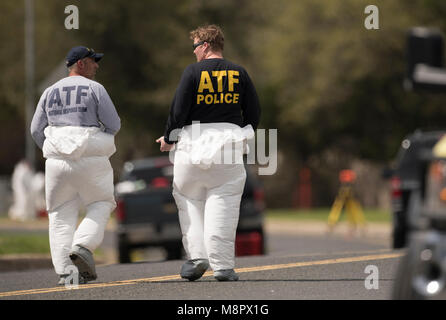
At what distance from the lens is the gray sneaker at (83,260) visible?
8.78m

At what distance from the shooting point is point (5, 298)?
27.7ft

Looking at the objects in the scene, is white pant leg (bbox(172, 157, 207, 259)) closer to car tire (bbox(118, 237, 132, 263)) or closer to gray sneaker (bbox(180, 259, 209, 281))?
gray sneaker (bbox(180, 259, 209, 281))

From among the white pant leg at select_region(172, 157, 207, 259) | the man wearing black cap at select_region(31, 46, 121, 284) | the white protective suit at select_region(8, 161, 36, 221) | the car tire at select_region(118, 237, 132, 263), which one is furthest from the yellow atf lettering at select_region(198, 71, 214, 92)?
the white protective suit at select_region(8, 161, 36, 221)

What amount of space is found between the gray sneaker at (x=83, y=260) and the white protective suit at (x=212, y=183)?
2.61 ft

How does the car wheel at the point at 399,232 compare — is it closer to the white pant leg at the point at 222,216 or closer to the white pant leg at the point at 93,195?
the white pant leg at the point at 222,216

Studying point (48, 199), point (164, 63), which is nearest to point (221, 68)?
point (48, 199)

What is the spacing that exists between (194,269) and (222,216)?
50cm

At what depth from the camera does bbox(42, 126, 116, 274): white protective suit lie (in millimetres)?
8875

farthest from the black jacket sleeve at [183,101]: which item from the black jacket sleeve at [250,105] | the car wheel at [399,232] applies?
the car wheel at [399,232]

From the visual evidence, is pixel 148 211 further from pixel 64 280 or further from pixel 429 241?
pixel 429 241

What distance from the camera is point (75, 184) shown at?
898cm

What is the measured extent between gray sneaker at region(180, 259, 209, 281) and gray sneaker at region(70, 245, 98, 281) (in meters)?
0.75

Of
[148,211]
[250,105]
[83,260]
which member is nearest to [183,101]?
[250,105]

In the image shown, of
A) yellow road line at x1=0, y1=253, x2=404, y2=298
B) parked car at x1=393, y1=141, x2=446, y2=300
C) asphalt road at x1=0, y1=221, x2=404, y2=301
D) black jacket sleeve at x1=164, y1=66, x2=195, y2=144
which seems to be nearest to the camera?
parked car at x1=393, y1=141, x2=446, y2=300
